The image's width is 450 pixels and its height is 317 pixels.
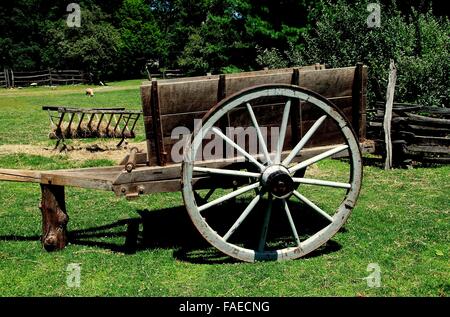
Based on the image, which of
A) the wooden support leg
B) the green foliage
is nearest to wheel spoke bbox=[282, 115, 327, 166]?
the wooden support leg

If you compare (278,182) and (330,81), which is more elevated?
(330,81)

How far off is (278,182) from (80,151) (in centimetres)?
854

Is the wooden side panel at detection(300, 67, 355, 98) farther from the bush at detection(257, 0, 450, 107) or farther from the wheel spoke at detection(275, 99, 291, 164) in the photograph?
the bush at detection(257, 0, 450, 107)

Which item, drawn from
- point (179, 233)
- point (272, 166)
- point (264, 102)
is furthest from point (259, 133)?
point (179, 233)

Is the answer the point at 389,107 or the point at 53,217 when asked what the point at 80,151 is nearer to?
the point at 53,217

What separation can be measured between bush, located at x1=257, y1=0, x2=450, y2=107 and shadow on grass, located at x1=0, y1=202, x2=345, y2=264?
601 cm

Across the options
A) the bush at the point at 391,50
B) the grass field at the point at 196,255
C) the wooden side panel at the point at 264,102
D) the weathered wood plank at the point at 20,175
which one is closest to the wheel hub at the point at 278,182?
the wooden side panel at the point at 264,102

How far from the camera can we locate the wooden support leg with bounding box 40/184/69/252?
479 cm

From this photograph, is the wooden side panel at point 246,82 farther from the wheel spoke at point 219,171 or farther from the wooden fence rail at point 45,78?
the wooden fence rail at point 45,78

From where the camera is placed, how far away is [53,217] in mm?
4836

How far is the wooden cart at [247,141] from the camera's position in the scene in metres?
4.14

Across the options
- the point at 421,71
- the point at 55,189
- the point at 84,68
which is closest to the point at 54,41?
the point at 84,68

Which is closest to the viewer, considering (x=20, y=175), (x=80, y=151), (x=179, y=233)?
(x=20, y=175)

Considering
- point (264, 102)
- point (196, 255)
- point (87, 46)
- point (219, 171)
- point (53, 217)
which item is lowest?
point (196, 255)
